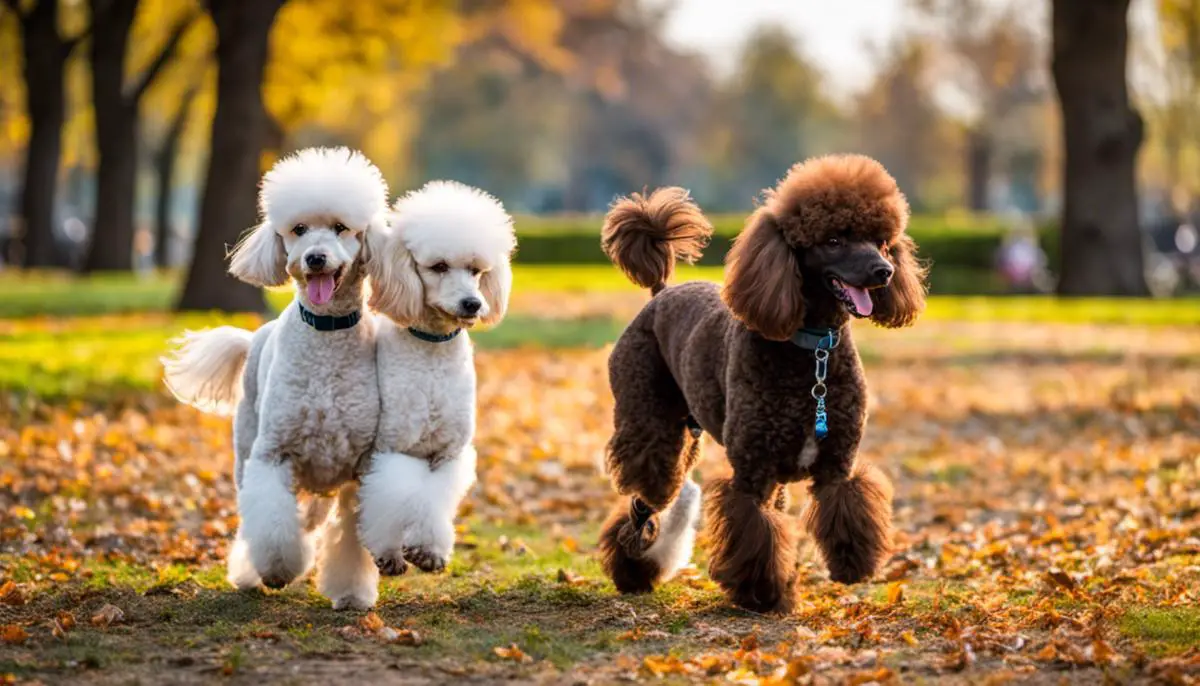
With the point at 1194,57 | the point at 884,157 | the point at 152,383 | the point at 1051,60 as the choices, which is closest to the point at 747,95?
the point at 884,157

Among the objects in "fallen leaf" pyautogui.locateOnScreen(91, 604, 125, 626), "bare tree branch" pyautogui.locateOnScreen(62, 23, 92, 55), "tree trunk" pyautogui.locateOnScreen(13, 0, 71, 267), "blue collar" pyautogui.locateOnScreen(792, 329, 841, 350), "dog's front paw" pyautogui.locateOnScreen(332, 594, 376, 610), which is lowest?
"fallen leaf" pyautogui.locateOnScreen(91, 604, 125, 626)

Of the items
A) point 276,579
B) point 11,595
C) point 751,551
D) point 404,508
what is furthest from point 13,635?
point 751,551

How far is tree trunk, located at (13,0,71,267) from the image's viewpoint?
29.2m

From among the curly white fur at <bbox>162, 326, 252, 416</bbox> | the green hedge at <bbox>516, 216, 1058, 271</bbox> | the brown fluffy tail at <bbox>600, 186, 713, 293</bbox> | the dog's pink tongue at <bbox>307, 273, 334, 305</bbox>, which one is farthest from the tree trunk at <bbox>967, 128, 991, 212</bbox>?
the dog's pink tongue at <bbox>307, 273, 334, 305</bbox>

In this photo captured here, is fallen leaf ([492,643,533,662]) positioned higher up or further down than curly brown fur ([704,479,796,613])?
further down

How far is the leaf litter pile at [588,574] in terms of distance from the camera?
5137 millimetres

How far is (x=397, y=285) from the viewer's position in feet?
18.7

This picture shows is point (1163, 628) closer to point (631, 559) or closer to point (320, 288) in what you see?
point (631, 559)

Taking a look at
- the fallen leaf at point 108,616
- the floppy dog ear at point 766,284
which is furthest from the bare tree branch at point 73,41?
the floppy dog ear at point 766,284

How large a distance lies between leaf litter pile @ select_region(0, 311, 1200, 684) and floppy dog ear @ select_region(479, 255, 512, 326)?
1.16 metres

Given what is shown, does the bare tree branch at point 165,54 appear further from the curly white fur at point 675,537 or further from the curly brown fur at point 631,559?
the curly brown fur at point 631,559

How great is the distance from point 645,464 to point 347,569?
4.25 feet

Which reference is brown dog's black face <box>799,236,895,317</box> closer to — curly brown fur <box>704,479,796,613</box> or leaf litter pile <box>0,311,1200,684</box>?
curly brown fur <box>704,479,796,613</box>

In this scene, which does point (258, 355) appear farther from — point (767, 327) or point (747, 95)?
point (747, 95)
